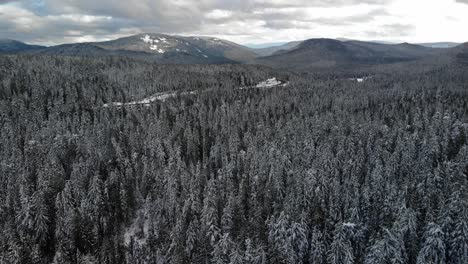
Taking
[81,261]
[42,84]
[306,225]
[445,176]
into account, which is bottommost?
[81,261]

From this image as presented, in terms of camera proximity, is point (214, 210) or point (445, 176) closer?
point (214, 210)

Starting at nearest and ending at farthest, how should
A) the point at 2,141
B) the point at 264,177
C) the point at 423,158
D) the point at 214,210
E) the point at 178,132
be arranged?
the point at 214,210
the point at 264,177
the point at 423,158
the point at 2,141
the point at 178,132

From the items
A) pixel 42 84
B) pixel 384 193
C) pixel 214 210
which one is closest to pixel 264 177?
pixel 214 210

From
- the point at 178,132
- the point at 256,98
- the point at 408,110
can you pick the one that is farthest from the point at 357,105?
the point at 178,132

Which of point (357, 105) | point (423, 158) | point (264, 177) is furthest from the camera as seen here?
point (357, 105)

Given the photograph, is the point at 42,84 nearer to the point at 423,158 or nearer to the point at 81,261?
the point at 81,261

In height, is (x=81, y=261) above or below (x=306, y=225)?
below
